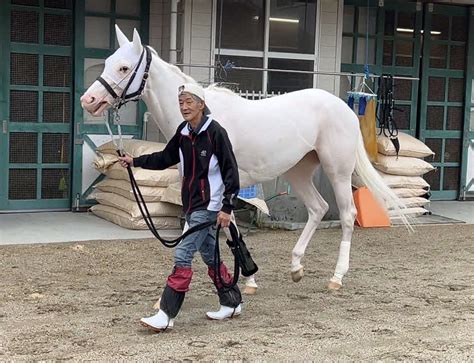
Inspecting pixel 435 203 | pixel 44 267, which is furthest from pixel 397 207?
pixel 435 203

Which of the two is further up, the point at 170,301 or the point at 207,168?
the point at 207,168

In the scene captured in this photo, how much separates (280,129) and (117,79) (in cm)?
130

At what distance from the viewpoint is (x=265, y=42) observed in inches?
357

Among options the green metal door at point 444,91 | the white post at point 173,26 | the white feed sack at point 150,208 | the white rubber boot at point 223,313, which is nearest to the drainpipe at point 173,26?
the white post at point 173,26

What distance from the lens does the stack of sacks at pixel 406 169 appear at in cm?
914

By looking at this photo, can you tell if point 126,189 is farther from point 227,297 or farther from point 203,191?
point 203,191

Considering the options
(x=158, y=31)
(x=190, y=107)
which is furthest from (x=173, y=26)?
(x=190, y=107)

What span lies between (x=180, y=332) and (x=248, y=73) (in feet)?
16.8

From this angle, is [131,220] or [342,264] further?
[131,220]

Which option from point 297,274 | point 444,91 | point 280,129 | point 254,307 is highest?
point 444,91

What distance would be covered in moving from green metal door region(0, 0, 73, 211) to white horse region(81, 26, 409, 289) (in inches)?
144

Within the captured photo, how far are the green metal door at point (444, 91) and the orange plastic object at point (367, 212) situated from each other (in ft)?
7.49

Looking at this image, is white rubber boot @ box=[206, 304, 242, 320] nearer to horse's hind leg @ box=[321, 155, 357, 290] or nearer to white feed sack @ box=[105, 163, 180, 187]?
horse's hind leg @ box=[321, 155, 357, 290]

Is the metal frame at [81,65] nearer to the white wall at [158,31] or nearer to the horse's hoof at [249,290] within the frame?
the white wall at [158,31]
